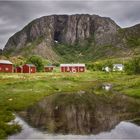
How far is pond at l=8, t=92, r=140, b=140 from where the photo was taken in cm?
3462

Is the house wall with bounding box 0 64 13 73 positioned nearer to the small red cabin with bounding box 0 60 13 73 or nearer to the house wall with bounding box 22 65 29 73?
the small red cabin with bounding box 0 60 13 73

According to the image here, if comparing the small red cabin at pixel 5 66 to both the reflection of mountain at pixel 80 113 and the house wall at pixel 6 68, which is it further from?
the reflection of mountain at pixel 80 113

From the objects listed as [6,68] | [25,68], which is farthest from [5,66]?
[25,68]

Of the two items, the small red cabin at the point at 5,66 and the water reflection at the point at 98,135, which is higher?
the small red cabin at the point at 5,66

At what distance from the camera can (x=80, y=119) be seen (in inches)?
1679

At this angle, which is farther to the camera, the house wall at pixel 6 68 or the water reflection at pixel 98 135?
the house wall at pixel 6 68

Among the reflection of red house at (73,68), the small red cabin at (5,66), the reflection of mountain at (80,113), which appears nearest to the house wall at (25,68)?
the small red cabin at (5,66)

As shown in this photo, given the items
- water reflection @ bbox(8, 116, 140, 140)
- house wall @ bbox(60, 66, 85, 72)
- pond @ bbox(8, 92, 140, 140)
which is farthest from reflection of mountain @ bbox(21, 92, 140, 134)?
house wall @ bbox(60, 66, 85, 72)

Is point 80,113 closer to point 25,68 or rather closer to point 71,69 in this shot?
point 25,68

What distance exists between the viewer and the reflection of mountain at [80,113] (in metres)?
38.2

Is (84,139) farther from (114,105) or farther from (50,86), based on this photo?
(50,86)

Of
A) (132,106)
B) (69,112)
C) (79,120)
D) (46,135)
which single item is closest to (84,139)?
(46,135)

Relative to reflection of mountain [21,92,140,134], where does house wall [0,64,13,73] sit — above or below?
above

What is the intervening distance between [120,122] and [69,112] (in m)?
9.61
